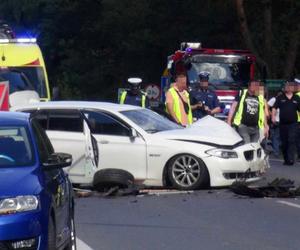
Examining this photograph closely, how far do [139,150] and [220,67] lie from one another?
11.4 m

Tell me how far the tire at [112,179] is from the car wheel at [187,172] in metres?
0.67

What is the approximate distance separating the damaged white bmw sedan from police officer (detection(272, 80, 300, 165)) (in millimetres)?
5060

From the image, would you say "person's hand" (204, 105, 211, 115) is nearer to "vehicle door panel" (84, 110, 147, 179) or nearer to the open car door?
"vehicle door panel" (84, 110, 147, 179)

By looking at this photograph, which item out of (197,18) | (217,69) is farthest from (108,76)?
(217,69)

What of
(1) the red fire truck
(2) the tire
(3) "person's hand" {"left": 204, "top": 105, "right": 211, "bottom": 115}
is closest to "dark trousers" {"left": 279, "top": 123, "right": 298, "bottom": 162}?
(3) "person's hand" {"left": 204, "top": 105, "right": 211, "bottom": 115}

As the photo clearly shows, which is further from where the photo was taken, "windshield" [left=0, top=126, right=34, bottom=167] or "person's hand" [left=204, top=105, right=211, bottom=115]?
"person's hand" [left=204, top=105, right=211, bottom=115]

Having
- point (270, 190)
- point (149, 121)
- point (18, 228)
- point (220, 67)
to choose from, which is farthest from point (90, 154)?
point (220, 67)

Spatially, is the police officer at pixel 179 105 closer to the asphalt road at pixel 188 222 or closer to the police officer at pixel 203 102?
the police officer at pixel 203 102

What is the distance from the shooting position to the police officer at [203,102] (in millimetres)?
18422

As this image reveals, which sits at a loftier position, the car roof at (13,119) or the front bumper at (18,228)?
the car roof at (13,119)

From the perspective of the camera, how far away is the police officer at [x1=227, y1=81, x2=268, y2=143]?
17.7 m

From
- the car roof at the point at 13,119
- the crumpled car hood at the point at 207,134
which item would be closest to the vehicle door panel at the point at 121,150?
the crumpled car hood at the point at 207,134

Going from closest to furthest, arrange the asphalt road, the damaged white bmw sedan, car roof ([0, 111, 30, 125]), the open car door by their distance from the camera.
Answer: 1. car roof ([0, 111, 30, 125])
2. the asphalt road
3. the open car door
4. the damaged white bmw sedan

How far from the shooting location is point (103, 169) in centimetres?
1472
